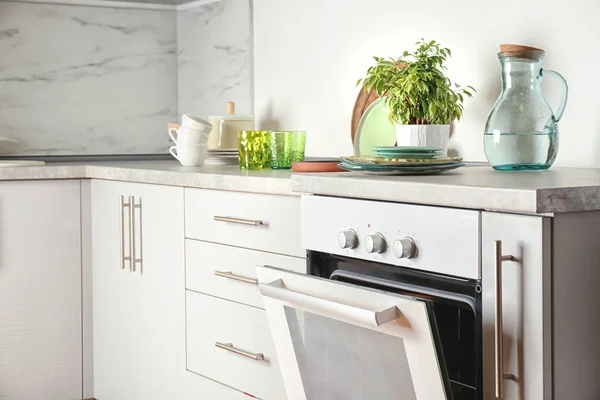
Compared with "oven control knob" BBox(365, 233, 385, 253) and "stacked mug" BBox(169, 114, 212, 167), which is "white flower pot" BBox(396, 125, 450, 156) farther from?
"stacked mug" BBox(169, 114, 212, 167)

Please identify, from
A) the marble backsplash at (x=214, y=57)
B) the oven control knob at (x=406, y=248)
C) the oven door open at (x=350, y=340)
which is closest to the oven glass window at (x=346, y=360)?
the oven door open at (x=350, y=340)

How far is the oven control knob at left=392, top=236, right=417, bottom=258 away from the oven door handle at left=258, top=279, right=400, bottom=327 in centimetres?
13

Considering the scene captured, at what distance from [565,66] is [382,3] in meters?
0.66

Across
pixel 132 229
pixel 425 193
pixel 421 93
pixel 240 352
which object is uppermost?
pixel 421 93

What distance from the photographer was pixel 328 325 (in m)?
1.54

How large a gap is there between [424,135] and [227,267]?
582 mm

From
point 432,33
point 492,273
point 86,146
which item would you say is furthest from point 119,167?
point 492,273

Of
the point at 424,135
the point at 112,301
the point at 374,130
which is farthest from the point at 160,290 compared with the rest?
the point at 424,135

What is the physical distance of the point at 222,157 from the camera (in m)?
2.74

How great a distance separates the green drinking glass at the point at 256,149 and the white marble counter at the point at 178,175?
0.15 ft

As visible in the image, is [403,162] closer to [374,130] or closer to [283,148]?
[374,130]

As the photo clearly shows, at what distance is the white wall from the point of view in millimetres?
1900

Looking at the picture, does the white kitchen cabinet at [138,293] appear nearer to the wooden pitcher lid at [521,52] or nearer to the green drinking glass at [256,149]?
the green drinking glass at [256,149]

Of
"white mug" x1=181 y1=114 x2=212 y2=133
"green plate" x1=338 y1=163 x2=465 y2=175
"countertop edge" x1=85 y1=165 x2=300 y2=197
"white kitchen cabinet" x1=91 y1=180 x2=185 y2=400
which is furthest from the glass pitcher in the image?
"white mug" x1=181 y1=114 x2=212 y2=133
